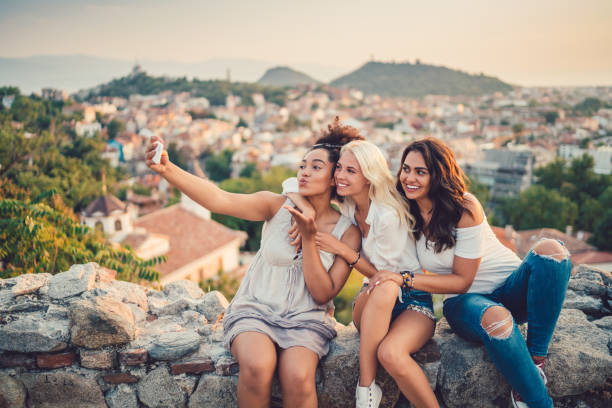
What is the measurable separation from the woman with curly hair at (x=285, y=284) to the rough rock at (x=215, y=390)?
186mm

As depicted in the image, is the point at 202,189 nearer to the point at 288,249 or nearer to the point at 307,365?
the point at 288,249

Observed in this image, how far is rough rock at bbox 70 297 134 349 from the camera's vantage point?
2203 millimetres

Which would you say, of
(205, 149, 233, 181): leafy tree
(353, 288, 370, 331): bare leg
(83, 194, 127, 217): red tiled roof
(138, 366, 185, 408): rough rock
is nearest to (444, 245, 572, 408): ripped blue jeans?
(353, 288, 370, 331): bare leg

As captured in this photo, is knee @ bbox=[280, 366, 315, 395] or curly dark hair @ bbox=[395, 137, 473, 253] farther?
curly dark hair @ bbox=[395, 137, 473, 253]

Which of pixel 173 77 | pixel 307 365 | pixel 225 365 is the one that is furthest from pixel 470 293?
pixel 173 77

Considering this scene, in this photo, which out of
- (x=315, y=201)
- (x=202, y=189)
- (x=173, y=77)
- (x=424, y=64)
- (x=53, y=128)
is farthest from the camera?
(x=424, y=64)

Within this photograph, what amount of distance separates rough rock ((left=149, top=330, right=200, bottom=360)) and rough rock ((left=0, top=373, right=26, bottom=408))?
0.70 meters

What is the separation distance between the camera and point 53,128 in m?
30.3

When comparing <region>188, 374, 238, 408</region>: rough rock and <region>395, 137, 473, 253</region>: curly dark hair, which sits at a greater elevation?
<region>395, 137, 473, 253</region>: curly dark hair

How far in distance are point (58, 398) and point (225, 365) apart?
0.90 m

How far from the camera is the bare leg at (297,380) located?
6.56 feet

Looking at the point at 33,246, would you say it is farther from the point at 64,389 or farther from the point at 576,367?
the point at 576,367

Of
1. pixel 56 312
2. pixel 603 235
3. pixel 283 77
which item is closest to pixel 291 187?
pixel 56 312

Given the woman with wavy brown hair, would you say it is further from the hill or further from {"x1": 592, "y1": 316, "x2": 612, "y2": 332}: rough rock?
the hill
